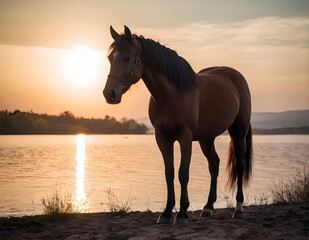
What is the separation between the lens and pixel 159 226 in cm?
671

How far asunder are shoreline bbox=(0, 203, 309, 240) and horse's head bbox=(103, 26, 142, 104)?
194 cm

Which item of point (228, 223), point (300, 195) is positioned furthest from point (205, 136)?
point (300, 195)

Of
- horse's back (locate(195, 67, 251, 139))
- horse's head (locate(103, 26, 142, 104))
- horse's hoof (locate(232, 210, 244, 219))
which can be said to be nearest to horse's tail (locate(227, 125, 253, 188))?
horse's back (locate(195, 67, 251, 139))

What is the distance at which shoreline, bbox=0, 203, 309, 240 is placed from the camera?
6.08m

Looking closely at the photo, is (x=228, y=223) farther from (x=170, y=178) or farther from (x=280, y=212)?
(x=280, y=212)

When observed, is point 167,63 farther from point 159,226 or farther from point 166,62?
point 159,226

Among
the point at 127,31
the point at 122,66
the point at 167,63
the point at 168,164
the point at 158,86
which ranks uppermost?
the point at 127,31

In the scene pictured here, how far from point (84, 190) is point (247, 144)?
1041 centimetres

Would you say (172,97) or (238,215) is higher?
(172,97)

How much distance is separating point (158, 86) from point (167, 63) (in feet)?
1.17

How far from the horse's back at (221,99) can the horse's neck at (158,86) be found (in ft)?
2.61

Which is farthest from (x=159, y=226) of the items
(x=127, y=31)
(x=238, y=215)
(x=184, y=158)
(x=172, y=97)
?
(x=127, y=31)

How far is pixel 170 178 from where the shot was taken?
22.5ft

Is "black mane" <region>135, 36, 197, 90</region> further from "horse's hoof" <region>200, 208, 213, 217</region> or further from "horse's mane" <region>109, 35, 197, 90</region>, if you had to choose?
"horse's hoof" <region>200, 208, 213, 217</region>
